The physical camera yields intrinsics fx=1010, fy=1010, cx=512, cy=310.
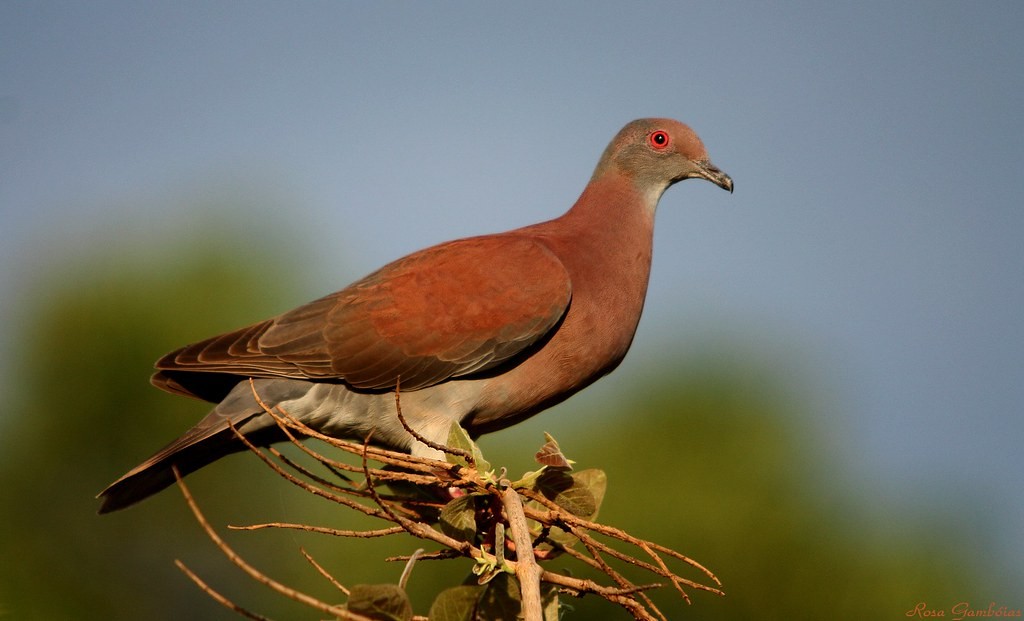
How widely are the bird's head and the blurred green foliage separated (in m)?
8.11

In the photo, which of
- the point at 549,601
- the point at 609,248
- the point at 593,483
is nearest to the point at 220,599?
the point at 549,601

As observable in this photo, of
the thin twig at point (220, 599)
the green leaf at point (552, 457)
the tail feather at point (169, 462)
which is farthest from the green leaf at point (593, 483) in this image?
the tail feather at point (169, 462)

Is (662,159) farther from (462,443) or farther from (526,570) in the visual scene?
(526,570)

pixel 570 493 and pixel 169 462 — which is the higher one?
pixel 570 493

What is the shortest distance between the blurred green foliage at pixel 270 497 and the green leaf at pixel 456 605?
9993mm

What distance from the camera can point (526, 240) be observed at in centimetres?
412

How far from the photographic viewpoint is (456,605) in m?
2.08

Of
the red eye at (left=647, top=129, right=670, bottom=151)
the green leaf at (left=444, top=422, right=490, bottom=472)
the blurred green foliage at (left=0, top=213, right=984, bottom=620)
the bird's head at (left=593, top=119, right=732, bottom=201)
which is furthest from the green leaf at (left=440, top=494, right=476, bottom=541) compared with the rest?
the blurred green foliage at (left=0, top=213, right=984, bottom=620)

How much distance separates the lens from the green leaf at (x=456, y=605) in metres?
2.05

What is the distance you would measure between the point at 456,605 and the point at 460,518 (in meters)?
0.35

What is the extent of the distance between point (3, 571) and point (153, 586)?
315cm

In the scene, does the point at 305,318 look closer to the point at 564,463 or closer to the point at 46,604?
the point at 564,463

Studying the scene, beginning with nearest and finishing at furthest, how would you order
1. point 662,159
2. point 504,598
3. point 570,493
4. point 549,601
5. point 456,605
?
point 456,605 → point 504,598 → point 549,601 → point 570,493 → point 662,159

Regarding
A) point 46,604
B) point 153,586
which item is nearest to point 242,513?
point 153,586
